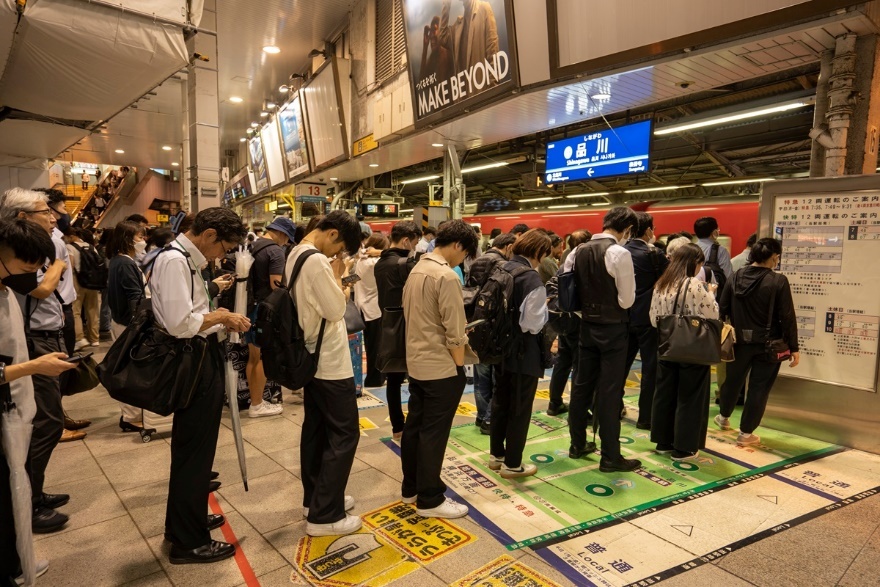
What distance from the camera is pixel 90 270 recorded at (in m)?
4.84

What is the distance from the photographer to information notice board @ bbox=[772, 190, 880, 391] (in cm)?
386

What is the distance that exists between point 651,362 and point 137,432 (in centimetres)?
Answer: 422

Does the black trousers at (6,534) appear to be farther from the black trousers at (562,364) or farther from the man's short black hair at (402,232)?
the black trousers at (562,364)

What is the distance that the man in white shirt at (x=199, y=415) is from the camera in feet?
7.32

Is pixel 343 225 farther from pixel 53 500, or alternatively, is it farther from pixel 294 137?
pixel 294 137

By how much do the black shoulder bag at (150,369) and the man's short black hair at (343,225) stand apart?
2.80ft

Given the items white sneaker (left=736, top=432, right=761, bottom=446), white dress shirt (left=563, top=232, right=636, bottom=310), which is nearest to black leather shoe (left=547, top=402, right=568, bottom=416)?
white sneaker (left=736, top=432, right=761, bottom=446)

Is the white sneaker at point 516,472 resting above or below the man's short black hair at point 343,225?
below

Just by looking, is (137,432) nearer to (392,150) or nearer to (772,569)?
(772,569)

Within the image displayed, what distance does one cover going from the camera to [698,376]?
11.3 feet

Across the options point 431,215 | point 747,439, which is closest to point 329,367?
point 747,439

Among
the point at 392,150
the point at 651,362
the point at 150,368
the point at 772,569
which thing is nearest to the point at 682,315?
the point at 651,362

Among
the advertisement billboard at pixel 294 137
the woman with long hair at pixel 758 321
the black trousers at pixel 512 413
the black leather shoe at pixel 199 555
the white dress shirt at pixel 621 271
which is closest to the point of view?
the black leather shoe at pixel 199 555

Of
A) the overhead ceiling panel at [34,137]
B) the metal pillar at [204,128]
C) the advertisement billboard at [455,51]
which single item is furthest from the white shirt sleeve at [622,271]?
the overhead ceiling panel at [34,137]
